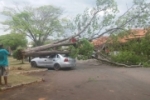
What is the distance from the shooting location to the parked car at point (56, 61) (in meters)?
20.0

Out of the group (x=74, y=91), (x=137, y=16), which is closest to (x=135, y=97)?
(x=74, y=91)

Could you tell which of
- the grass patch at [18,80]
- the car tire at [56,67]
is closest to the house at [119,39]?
the car tire at [56,67]

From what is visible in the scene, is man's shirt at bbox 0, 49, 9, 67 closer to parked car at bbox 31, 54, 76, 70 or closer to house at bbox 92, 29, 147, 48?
parked car at bbox 31, 54, 76, 70

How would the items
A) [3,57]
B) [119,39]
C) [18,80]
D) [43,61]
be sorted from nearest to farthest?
[3,57]
[18,80]
[43,61]
[119,39]

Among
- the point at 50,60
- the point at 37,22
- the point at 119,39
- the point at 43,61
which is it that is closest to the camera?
the point at 50,60

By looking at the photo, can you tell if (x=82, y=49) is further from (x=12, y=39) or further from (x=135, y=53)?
(x=12, y=39)

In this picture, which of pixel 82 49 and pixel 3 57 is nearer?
pixel 3 57

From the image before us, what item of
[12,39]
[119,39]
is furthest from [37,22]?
[119,39]

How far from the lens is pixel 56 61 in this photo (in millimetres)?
20344

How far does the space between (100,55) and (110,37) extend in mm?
2111

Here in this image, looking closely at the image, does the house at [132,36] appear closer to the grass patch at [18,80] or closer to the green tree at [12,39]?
the grass patch at [18,80]

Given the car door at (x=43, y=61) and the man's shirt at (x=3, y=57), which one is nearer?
the man's shirt at (x=3, y=57)

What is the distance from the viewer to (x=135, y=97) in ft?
28.9

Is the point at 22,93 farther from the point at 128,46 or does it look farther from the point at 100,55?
the point at 128,46
